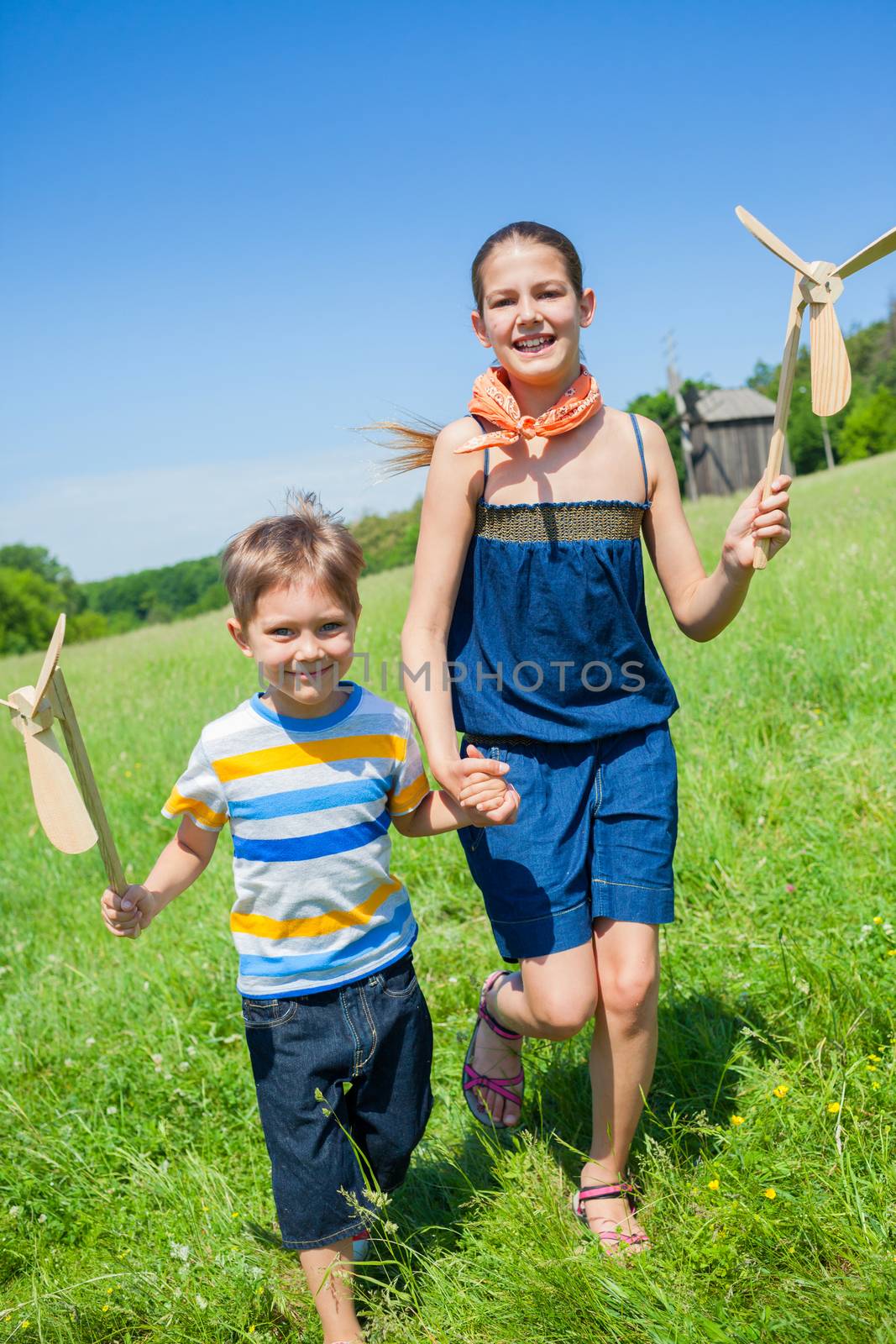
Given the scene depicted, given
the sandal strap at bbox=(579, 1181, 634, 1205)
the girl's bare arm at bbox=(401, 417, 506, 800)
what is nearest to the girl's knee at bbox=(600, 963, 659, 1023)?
the sandal strap at bbox=(579, 1181, 634, 1205)

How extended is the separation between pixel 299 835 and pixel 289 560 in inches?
22.0

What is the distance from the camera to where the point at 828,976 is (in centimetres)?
256

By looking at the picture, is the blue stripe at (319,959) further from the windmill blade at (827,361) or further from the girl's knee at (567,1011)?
the windmill blade at (827,361)

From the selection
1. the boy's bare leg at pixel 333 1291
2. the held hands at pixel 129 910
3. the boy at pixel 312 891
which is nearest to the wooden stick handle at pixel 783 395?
the boy at pixel 312 891

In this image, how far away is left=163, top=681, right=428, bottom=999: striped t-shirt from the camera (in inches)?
82.6

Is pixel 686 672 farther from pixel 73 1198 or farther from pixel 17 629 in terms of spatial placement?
pixel 17 629

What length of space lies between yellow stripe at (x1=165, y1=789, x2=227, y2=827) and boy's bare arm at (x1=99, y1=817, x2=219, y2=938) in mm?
32

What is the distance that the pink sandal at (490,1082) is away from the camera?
255 centimetres

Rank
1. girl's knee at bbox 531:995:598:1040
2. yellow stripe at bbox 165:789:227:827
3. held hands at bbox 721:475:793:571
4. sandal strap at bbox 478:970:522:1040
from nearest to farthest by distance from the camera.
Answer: held hands at bbox 721:475:793:571
yellow stripe at bbox 165:789:227:827
girl's knee at bbox 531:995:598:1040
sandal strap at bbox 478:970:522:1040

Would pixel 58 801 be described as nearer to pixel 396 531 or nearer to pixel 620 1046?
pixel 620 1046

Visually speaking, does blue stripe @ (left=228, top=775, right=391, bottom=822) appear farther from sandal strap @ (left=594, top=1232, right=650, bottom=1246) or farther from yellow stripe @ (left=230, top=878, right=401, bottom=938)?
sandal strap @ (left=594, top=1232, right=650, bottom=1246)

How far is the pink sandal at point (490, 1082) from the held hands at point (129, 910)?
3.05 ft

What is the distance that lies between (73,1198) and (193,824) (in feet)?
4.21

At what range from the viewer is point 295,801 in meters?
2.10
